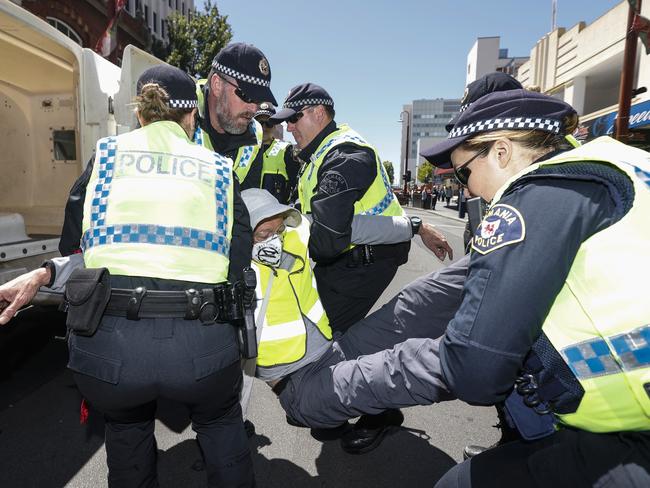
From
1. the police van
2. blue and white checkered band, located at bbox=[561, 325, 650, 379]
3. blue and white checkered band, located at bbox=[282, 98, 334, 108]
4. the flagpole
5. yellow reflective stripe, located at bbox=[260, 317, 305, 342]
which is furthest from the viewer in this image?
the flagpole

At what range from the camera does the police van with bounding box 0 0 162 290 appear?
3365mm

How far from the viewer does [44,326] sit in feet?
14.7

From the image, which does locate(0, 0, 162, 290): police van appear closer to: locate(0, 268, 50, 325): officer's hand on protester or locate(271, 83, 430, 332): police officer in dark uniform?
locate(271, 83, 430, 332): police officer in dark uniform

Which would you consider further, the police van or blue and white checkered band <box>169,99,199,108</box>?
the police van

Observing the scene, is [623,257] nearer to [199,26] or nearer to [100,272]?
[100,272]

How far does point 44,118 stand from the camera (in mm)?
4836

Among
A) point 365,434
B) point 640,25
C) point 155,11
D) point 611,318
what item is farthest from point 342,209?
point 155,11

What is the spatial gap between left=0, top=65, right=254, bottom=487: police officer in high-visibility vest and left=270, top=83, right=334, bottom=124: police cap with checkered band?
1.28 metres

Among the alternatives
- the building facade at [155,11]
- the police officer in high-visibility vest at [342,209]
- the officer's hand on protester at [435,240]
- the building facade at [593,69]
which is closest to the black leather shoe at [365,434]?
the police officer in high-visibility vest at [342,209]

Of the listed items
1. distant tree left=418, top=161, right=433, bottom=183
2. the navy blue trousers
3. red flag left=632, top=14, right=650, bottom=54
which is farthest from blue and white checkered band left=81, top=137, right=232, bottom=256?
distant tree left=418, top=161, right=433, bottom=183

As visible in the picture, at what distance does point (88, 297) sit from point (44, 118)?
15.1ft

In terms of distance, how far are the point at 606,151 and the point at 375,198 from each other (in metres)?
1.56

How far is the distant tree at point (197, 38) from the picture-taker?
17.5 m

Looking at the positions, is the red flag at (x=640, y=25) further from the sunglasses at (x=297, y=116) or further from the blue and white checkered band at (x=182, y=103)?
the blue and white checkered band at (x=182, y=103)
